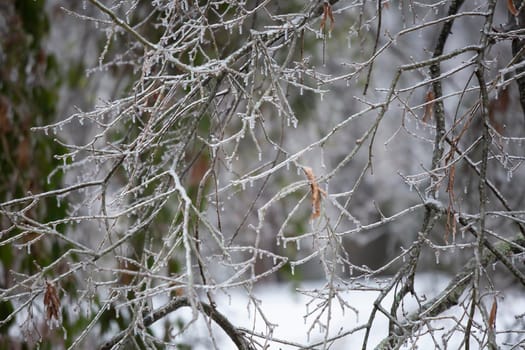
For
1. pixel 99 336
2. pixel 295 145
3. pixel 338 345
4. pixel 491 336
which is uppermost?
pixel 295 145

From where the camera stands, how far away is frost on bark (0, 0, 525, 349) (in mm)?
1882

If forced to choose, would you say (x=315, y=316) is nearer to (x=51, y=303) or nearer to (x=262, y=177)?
(x=51, y=303)

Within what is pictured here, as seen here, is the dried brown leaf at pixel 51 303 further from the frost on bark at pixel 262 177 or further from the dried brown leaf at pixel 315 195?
the dried brown leaf at pixel 315 195

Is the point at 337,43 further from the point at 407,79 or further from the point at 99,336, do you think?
the point at 99,336

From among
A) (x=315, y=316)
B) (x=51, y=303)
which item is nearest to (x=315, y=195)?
(x=51, y=303)

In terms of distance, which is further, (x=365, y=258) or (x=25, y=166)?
(x=365, y=258)

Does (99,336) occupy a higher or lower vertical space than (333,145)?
lower

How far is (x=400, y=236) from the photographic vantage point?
636 centimetres

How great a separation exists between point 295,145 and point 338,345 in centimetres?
208

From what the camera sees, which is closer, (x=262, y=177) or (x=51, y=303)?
(x=262, y=177)

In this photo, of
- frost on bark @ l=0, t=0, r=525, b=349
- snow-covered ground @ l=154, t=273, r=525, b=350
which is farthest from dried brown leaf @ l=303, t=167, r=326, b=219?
snow-covered ground @ l=154, t=273, r=525, b=350

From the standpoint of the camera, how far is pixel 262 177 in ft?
6.25

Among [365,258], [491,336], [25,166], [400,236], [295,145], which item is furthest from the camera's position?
[365,258]

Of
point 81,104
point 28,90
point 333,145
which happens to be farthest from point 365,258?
point 28,90
